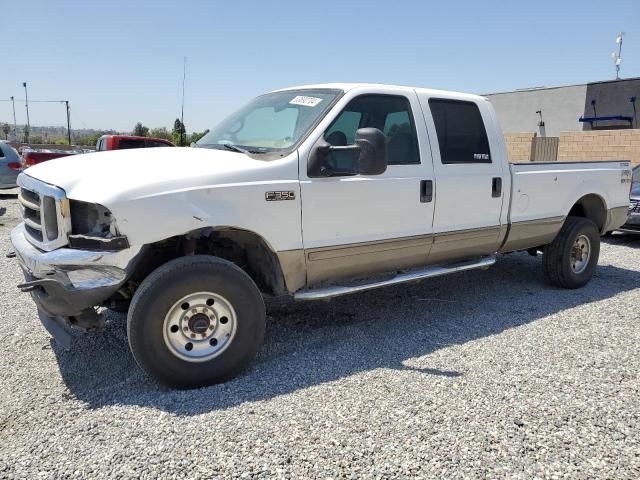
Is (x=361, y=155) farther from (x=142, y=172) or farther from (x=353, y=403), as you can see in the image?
(x=353, y=403)

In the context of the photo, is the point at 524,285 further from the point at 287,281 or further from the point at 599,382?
the point at 287,281

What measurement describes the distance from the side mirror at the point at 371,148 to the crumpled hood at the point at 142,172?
2.04 feet

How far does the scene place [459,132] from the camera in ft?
16.1

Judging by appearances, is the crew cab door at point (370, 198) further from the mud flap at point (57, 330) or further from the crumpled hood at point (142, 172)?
the mud flap at point (57, 330)

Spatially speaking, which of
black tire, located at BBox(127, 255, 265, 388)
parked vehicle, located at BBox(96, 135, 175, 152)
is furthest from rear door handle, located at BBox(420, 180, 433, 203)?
A: parked vehicle, located at BBox(96, 135, 175, 152)

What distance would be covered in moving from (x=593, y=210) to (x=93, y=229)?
5.65m

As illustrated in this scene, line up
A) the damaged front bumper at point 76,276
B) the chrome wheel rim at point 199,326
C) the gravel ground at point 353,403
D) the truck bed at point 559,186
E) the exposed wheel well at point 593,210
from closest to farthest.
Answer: the gravel ground at point 353,403 → the damaged front bumper at point 76,276 → the chrome wheel rim at point 199,326 → the truck bed at point 559,186 → the exposed wheel well at point 593,210

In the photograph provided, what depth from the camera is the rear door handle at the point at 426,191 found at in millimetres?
4508

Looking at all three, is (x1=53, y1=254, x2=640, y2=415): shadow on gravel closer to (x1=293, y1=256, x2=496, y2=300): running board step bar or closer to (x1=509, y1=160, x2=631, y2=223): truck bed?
(x1=293, y1=256, x2=496, y2=300): running board step bar

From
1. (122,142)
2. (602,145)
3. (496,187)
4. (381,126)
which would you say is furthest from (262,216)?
(602,145)

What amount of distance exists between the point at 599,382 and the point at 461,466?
156 cm

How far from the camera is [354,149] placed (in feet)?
12.6

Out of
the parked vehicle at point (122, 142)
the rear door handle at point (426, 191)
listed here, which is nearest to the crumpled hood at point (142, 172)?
the rear door handle at point (426, 191)

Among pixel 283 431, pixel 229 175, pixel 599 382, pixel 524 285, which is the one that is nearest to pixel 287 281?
pixel 229 175
